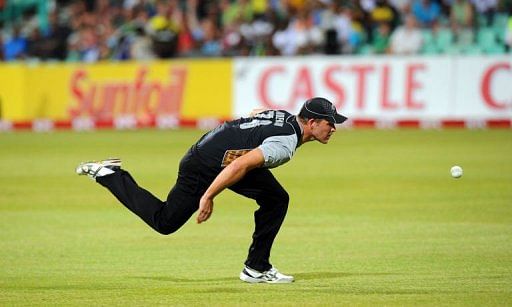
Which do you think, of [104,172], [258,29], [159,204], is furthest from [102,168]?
[258,29]

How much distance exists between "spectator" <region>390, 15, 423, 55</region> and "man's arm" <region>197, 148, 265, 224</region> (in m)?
18.1

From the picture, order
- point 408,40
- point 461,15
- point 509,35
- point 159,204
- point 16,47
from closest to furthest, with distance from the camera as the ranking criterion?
point 159,204, point 509,35, point 408,40, point 461,15, point 16,47

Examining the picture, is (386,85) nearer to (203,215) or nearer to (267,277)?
(267,277)

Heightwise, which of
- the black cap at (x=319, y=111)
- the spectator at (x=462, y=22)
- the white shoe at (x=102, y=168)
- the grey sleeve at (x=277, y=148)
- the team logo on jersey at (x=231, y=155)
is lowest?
the spectator at (x=462, y=22)

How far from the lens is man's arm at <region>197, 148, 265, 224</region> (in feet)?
27.6

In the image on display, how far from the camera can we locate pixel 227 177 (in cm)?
841

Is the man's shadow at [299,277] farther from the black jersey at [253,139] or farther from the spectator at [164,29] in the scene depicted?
the spectator at [164,29]

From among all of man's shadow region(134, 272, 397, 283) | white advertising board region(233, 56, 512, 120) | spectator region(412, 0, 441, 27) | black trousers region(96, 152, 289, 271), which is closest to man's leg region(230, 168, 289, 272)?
black trousers region(96, 152, 289, 271)

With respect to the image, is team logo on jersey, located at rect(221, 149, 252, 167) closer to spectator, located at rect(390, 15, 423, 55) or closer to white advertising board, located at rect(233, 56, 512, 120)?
white advertising board, located at rect(233, 56, 512, 120)

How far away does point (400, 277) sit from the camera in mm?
9562

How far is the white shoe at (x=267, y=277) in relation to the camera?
938 cm

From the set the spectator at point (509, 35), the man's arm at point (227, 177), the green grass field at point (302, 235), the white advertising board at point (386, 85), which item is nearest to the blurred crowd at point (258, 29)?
the spectator at point (509, 35)

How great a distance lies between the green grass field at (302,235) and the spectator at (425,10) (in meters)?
6.09

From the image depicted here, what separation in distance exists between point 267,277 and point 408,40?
17.6m
